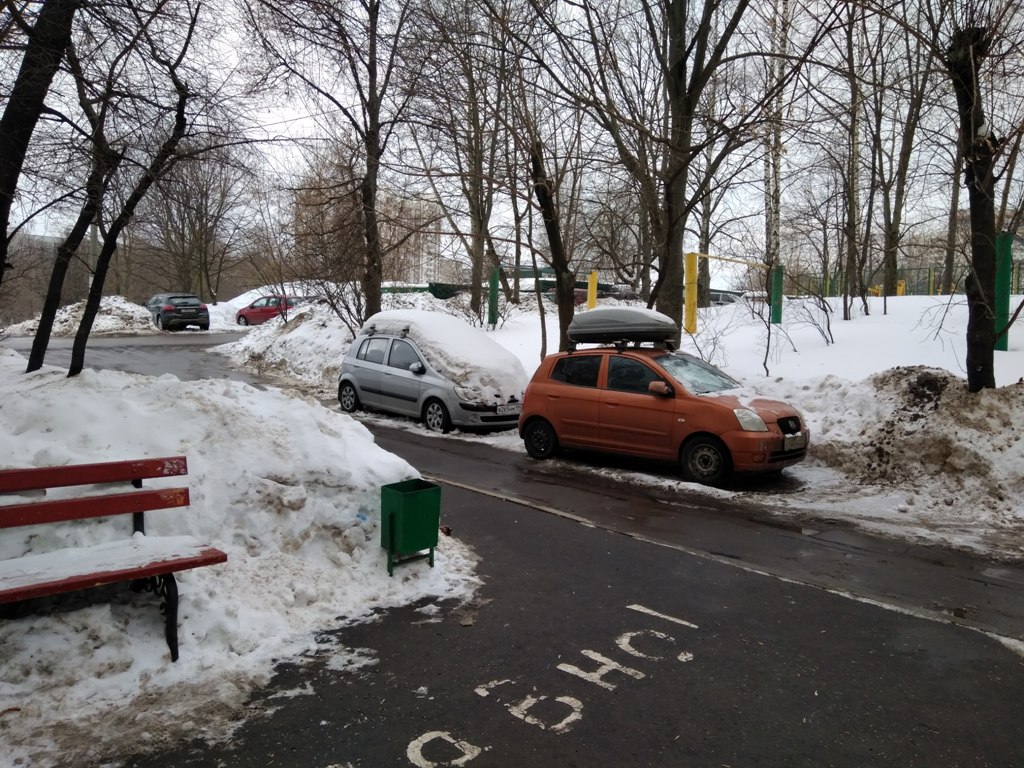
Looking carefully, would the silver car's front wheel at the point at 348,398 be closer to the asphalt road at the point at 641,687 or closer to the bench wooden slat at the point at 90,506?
the asphalt road at the point at 641,687

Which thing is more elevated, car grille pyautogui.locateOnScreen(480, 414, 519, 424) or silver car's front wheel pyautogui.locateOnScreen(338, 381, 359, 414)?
silver car's front wheel pyautogui.locateOnScreen(338, 381, 359, 414)

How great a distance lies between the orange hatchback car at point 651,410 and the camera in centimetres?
882

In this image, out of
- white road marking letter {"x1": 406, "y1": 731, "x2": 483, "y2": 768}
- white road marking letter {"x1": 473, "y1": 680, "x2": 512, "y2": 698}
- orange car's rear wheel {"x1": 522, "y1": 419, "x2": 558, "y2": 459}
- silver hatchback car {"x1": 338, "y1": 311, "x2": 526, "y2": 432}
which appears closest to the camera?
white road marking letter {"x1": 406, "y1": 731, "x2": 483, "y2": 768}

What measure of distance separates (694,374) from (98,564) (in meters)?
7.70

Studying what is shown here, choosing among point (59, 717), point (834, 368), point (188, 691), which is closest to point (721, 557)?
point (188, 691)

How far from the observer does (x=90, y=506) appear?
4191 mm

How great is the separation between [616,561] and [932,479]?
478 centimetres

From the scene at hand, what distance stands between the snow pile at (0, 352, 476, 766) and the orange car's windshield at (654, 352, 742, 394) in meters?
4.55

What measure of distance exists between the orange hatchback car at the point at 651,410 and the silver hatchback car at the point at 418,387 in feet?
5.88

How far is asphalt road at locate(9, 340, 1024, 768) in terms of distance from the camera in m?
3.33

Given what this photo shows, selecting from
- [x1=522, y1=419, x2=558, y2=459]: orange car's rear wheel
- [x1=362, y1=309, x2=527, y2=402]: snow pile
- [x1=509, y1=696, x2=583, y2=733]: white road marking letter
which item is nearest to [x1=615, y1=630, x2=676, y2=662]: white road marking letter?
[x1=509, y1=696, x2=583, y2=733]: white road marking letter

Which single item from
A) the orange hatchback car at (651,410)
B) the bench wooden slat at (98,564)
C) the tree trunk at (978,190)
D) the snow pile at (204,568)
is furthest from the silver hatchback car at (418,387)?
the bench wooden slat at (98,564)

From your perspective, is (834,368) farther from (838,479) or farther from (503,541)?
(503,541)

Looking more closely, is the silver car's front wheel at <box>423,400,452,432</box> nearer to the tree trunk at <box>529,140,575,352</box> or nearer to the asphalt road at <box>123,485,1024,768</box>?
the tree trunk at <box>529,140,575,352</box>
